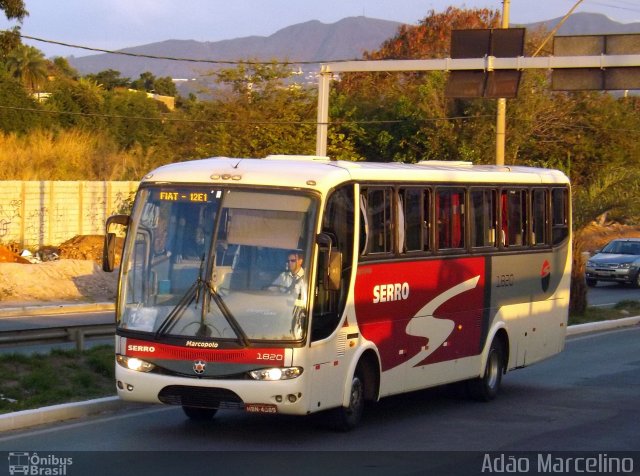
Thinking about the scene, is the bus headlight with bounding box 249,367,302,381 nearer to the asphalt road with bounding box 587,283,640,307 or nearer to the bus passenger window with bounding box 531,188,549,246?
the bus passenger window with bounding box 531,188,549,246

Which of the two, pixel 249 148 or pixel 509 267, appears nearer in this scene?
pixel 509 267

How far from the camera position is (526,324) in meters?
16.3

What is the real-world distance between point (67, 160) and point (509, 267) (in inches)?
1571

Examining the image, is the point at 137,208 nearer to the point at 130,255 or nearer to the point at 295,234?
the point at 130,255

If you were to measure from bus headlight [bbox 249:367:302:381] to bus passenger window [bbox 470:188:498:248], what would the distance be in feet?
15.2

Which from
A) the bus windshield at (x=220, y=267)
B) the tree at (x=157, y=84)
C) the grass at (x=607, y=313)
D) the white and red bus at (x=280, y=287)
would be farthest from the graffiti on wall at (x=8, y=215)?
the tree at (x=157, y=84)

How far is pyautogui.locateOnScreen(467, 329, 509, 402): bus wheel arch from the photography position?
15.1 meters

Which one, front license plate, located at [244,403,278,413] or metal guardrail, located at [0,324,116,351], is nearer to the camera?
front license plate, located at [244,403,278,413]

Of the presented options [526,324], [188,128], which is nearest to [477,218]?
[526,324]

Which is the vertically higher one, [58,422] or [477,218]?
[477,218]

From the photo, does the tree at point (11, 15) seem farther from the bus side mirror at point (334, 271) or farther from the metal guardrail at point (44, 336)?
the bus side mirror at point (334, 271)

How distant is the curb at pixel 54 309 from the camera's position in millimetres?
26934

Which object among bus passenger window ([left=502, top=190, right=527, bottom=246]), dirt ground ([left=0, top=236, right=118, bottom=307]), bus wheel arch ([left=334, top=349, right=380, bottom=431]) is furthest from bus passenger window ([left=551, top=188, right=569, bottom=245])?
dirt ground ([left=0, top=236, right=118, bottom=307])

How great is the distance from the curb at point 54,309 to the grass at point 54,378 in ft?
36.5
